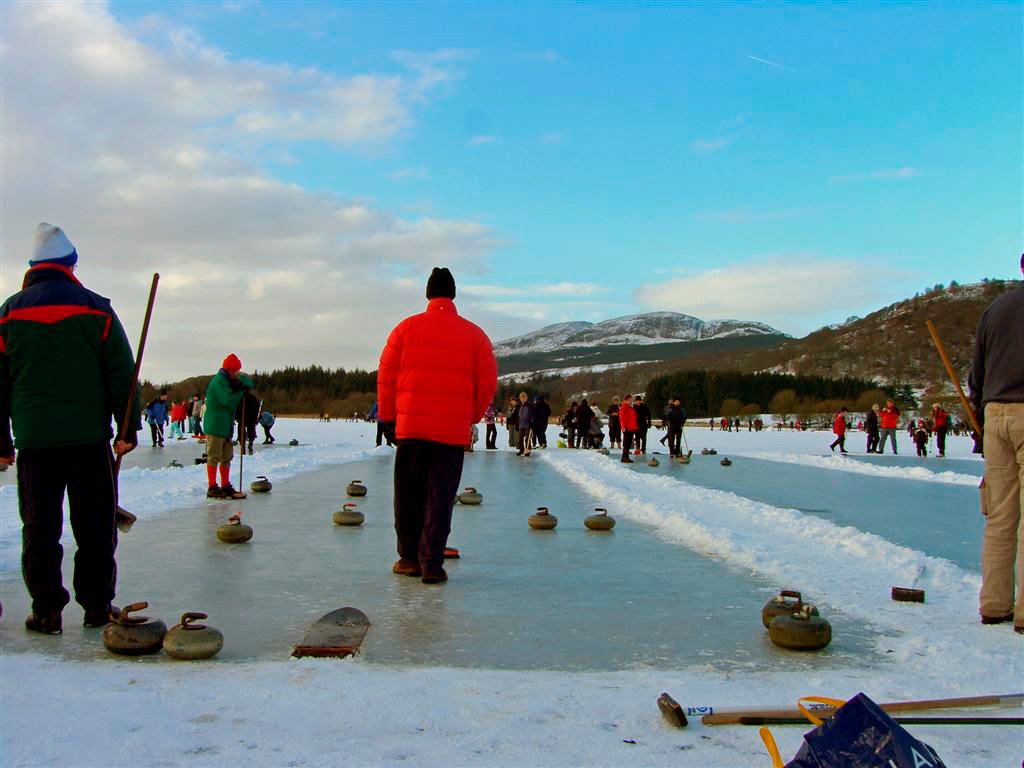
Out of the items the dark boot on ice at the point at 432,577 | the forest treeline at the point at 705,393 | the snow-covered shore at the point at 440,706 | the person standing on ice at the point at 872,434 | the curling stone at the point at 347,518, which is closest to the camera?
the snow-covered shore at the point at 440,706

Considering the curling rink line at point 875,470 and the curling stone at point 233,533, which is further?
the curling rink line at point 875,470

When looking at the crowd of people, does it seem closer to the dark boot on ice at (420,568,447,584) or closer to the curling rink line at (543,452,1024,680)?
the dark boot on ice at (420,568,447,584)

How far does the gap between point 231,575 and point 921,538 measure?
292 inches

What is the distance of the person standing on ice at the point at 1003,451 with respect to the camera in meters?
4.99

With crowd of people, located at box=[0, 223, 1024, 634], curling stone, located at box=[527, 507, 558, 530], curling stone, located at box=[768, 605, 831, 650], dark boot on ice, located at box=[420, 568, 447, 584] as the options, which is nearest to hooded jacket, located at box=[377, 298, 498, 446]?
crowd of people, located at box=[0, 223, 1024, 634]

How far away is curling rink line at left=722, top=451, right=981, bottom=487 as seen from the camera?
767 inches

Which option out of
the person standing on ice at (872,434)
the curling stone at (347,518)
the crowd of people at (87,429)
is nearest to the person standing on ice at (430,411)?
the crowd of people at (87,429)

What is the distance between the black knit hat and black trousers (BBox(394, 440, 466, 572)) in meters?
1.13

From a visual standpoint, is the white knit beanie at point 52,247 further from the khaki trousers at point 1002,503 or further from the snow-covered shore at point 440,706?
the khaki trousers at point 1002,503

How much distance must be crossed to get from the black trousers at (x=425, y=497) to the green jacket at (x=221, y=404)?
6.34 metres

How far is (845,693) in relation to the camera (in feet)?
11.9

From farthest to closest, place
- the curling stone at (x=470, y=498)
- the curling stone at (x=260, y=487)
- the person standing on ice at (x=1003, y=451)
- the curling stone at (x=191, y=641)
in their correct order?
the curling stone at (x=260, y=487) < the curling stone at (x=470, y=498) < the person standing on ice at (x=1003, y=451) < the curling stone at (x=191, y=641)

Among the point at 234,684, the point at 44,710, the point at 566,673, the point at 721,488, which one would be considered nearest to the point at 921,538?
the point at 721,488

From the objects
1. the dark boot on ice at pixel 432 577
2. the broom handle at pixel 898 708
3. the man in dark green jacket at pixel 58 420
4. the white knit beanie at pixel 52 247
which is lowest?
the dark boot on ice at pixel 432 577
